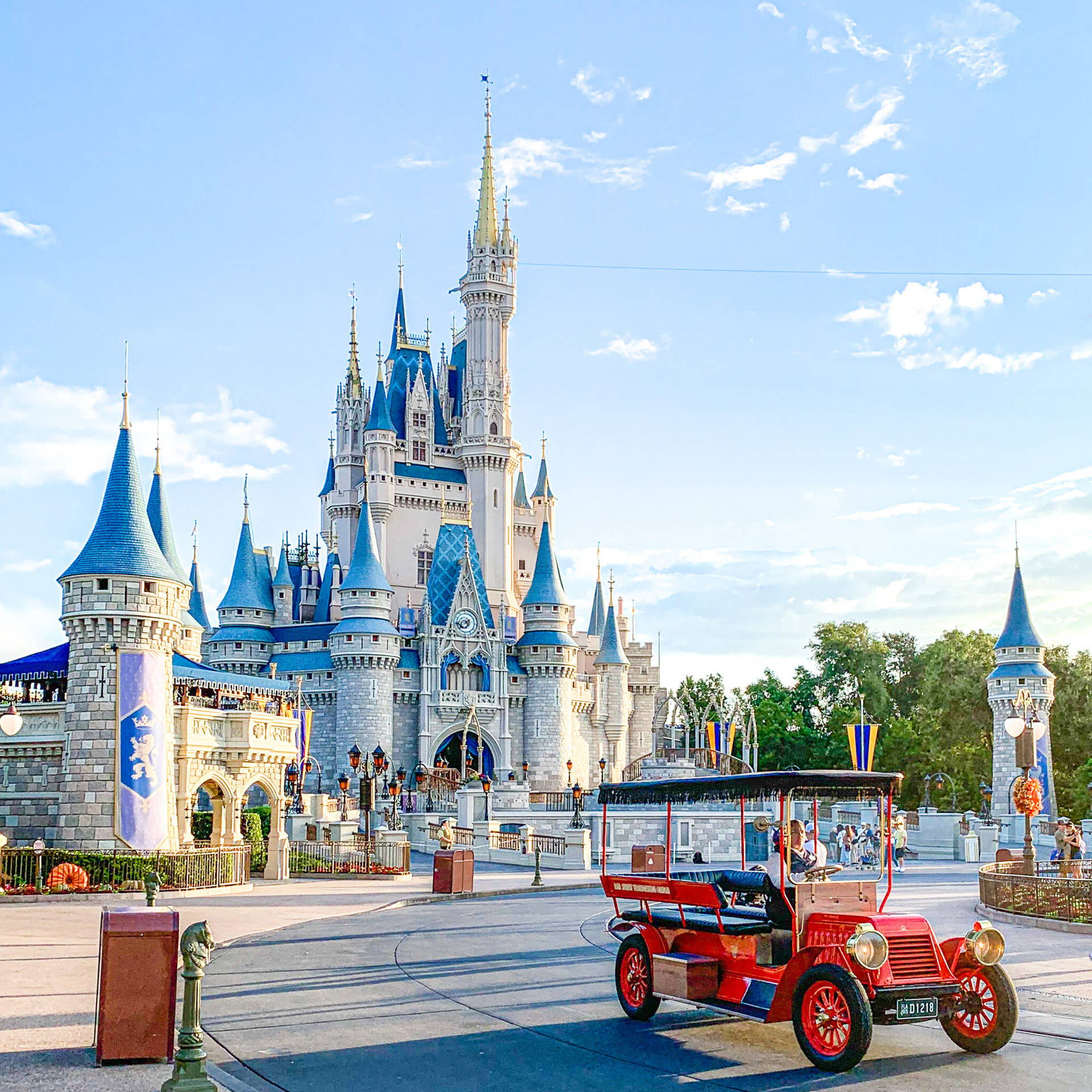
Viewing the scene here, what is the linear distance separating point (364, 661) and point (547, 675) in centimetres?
1056

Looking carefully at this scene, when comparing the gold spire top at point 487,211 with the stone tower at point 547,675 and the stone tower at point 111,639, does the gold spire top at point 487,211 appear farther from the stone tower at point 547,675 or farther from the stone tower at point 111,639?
the stone tower at point 111,639

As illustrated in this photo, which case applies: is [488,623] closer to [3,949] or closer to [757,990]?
[3,949]

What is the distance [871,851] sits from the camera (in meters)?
33.8

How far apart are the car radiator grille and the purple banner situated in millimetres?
22092

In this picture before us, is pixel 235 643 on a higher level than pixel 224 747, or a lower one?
higher

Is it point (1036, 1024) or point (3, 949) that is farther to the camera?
point (3, 949)

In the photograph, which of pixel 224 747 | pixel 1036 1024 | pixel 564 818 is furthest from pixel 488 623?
pixel 1036 1024

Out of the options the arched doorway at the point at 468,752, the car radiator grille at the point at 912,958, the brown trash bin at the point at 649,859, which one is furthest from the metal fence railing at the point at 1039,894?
the arched doorway at the point at 468,752

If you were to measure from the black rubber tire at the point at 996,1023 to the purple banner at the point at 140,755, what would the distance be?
22.0m

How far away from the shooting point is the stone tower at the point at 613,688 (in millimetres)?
77250

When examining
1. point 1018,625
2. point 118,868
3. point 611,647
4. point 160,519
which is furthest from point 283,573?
point 118,868

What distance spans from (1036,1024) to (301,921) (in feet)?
42.3

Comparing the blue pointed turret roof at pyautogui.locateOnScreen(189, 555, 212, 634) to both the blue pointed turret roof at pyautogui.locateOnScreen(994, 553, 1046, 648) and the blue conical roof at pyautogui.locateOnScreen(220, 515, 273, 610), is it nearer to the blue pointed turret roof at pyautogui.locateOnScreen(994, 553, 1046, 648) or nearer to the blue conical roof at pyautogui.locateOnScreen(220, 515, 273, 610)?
the blue conical roof at pyautogui.locateOnScreen(220, 515, 273, 610)

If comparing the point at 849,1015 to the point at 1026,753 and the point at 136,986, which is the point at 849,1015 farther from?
the point at 1026,753
